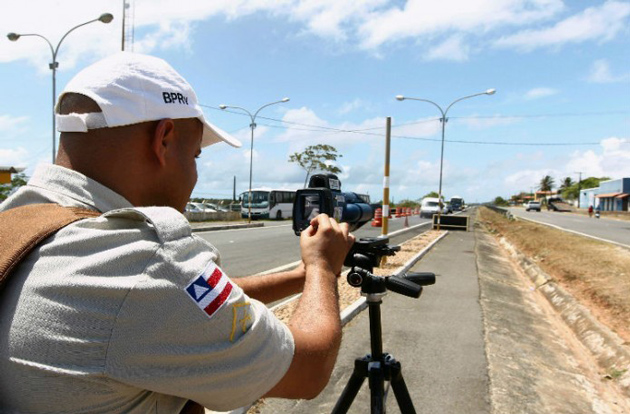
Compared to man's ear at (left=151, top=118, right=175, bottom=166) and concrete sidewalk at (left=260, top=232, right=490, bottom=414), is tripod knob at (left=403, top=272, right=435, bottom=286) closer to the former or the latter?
man's ear at (left=151, top=118, right=175, bottom=166)

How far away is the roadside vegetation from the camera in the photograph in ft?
23.8

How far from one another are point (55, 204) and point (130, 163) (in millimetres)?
182

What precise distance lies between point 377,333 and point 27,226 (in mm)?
1371

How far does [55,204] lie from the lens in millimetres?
1003

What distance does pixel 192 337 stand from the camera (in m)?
0.88

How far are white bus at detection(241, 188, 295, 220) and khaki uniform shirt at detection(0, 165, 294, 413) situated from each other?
3538 centimetres

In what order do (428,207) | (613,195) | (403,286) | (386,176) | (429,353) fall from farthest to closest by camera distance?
(613,195) → (428,207) → (386,176) → (429,353) → (403,286)

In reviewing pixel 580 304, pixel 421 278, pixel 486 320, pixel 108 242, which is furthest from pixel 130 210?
pixel 580 304

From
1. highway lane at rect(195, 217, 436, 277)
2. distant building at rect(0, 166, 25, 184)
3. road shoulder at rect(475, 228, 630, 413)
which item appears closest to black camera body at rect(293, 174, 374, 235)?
road shoulder at rect(475, 228, 630, 413)

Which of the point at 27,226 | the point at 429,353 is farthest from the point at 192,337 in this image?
the point at 429,353

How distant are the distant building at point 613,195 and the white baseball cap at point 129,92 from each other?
7365 cm

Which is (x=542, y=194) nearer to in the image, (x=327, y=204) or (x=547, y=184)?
(x=547, y=184)

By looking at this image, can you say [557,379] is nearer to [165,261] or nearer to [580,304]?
[580,304]

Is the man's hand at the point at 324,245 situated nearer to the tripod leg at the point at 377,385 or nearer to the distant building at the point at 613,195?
the tripod leg at the point at 377,385
